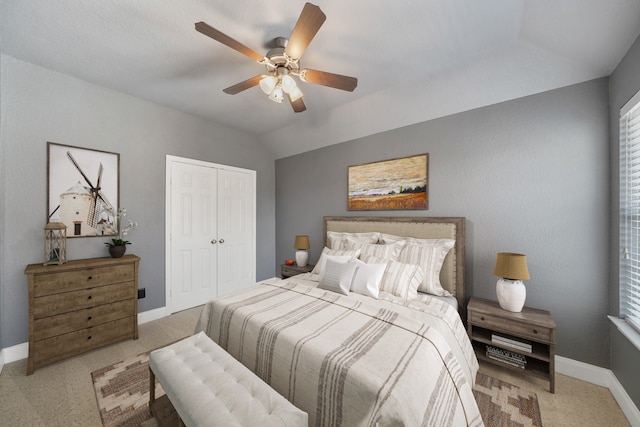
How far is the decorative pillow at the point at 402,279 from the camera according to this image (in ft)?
6.96

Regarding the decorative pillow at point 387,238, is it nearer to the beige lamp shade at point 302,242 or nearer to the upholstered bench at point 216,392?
the beige lamp shade at point 302,242

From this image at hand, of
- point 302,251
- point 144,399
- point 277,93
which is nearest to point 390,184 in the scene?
point 302,251

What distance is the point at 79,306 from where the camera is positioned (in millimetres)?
2236

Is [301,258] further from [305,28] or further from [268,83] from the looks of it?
[305,28]

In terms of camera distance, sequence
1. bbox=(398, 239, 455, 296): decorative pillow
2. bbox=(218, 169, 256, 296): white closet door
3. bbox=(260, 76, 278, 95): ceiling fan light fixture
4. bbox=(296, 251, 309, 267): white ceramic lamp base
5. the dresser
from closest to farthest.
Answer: bbox=(260, 76, 278, 95): ceiling fan light fixture, the dresser, bbox=(398, 239, 455, 296): decorative pillow, bbox=(296, 251, 309, 267): white ceramic lamp base, bbox=(218, 169, 256, 296): white closet door

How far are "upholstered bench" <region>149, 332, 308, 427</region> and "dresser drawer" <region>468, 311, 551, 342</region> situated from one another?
1822mm

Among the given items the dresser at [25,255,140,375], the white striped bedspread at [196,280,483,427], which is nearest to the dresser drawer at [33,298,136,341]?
the dresser at [25,255,140,375]

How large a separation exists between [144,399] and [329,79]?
2.86m

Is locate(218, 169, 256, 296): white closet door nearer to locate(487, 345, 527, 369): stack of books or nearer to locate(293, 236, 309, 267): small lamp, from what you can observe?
locate(293, 236, 309, 267): small lamp

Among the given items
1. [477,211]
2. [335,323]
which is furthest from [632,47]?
[335,323]

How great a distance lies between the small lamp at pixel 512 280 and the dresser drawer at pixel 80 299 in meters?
3.71

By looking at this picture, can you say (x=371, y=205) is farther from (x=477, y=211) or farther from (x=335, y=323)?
(x=335, y=323)

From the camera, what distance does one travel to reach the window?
1618mm

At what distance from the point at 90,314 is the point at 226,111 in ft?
9.27
